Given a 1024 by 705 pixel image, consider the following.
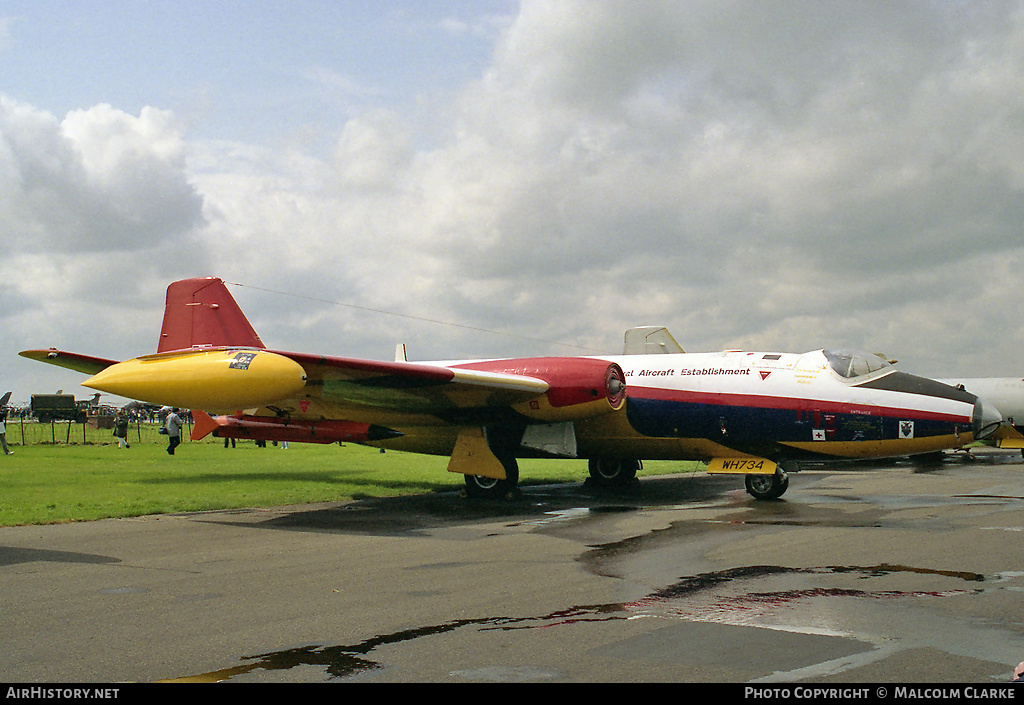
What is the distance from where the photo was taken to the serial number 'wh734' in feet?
51.0

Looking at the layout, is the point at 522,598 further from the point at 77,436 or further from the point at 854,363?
the point at 77,436

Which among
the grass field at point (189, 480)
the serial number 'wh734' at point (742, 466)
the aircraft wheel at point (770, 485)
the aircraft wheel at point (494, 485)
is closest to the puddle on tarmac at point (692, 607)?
the serial number 'wh734' at point (742, 466)

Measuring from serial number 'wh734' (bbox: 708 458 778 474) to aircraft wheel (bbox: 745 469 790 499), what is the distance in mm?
364

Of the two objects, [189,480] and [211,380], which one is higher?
[211,380]

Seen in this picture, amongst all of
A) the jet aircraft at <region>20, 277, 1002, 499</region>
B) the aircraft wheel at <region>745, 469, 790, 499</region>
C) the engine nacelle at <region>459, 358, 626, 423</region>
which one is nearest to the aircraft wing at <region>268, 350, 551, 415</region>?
the jet aircraft at <region>20, 277, 1002, 499</region>

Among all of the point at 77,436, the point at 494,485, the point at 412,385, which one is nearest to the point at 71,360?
the point at 412,385

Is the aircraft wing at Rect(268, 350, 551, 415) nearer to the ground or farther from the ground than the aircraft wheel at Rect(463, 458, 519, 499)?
farther from the ground

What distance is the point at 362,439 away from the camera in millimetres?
18484

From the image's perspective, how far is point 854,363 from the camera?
15.4 m

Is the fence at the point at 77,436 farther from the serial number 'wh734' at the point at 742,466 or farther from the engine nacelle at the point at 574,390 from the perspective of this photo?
the serial number 'wh734' at the point at 742,466

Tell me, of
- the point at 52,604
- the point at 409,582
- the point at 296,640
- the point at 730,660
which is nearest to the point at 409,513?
the point at 409,582

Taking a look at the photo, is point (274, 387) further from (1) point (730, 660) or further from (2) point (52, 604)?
(1) point (730, 660)

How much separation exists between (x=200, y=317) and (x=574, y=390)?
29.1 ft

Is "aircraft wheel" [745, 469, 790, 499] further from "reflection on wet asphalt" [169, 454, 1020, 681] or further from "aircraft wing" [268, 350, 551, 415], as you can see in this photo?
"aircraft wing" [268, 350, 551, 415]
